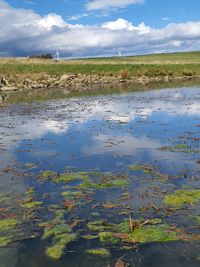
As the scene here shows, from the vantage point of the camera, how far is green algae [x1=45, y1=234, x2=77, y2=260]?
707 cm

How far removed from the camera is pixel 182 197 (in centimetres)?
961

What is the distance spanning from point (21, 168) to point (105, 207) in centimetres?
485

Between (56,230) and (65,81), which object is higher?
(65,81)

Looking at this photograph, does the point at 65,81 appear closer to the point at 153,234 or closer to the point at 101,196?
the point at 101,196

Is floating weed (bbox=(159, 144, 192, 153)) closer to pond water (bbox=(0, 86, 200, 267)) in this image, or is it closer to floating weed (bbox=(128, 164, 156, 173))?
pond water (bbox=(0, 86, 200, 267))

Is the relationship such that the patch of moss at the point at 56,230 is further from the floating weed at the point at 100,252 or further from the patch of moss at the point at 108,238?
the floating weed at the point at 100,252

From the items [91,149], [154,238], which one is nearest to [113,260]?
[154,238]

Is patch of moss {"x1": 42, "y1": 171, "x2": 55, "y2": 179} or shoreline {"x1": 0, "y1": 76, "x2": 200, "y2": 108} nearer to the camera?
patch of moss {"x1": 42, "y1": 171, "x2": 55, "y2": 179}

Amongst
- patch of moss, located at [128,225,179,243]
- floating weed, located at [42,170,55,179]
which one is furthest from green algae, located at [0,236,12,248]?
floating weed, located at [42,170,55,179]

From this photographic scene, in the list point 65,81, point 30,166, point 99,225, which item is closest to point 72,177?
point 30,166

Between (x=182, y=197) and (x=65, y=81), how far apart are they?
175 feet

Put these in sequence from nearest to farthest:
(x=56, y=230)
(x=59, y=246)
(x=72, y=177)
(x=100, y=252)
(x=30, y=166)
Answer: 1. (x=100, y=252)
2. (x=59, y=246)
3. (x=56, y=230)
4. (x=72, y=177)
5. (x=30, y=166)

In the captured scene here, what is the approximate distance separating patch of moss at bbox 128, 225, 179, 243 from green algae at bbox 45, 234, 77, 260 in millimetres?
1185

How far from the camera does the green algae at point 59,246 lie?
7070mm
